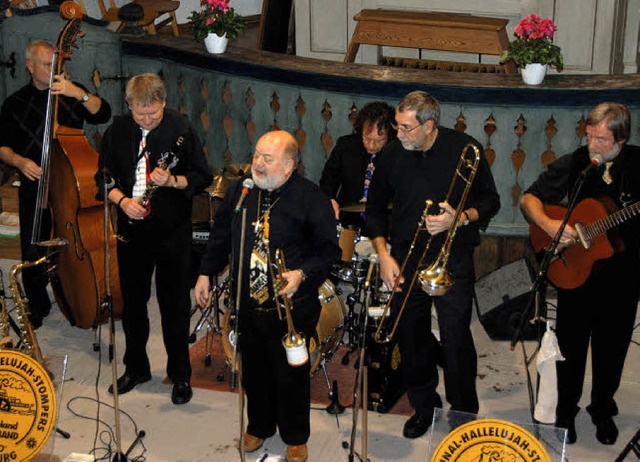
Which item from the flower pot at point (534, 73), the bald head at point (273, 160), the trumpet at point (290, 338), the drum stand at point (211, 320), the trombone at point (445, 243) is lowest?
the drum stand at point (211, 320)

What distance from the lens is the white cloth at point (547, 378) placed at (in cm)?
609

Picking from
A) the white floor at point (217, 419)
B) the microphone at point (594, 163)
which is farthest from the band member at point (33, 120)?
the microphone at point (594, 163)

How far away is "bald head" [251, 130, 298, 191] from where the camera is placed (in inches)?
221

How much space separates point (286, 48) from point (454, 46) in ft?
13.1

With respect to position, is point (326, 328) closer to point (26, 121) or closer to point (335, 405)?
point (335, 405)

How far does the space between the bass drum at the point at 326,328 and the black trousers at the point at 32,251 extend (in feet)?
5.84

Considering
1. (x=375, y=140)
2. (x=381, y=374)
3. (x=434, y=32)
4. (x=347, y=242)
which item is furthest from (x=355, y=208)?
(x=434, y=32)

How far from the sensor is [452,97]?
8414mm

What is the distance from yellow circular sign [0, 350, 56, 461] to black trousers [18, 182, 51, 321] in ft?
7.25

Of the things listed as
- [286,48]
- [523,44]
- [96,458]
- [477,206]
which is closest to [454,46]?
[523,44]

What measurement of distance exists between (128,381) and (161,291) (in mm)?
768

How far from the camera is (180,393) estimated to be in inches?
277

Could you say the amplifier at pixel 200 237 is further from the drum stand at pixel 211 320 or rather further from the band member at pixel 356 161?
the band member at pixel 356 161

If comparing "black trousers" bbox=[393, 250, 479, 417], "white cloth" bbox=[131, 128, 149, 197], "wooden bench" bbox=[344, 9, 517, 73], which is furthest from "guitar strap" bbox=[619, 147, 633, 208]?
"wooden bench" bbox=[344, 9, 517, 73]
